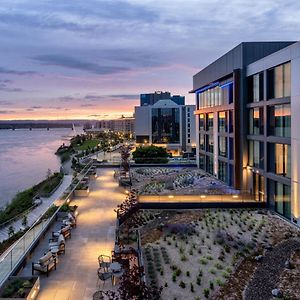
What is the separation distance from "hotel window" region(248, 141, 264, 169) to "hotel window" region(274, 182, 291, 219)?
6.71ft

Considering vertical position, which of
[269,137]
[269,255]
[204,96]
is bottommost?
[269,255]

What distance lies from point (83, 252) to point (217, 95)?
1891cm

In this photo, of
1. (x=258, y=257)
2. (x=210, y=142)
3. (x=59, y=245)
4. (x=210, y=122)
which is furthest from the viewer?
(x=210, y=142)

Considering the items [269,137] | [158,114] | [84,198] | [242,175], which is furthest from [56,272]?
[158,114]

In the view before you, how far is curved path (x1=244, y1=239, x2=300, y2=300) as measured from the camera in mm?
10031

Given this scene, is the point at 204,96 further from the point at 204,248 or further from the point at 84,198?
the point at 204,248

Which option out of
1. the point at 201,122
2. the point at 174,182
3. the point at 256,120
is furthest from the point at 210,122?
the point at 256,120

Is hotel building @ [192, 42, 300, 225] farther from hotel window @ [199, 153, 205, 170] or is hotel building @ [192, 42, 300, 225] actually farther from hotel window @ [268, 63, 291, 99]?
hotel window @ [199, 153, 205, 170]

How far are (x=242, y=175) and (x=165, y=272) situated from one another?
1271cm

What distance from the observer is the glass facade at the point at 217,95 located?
24.8 m

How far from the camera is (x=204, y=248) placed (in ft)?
43.5

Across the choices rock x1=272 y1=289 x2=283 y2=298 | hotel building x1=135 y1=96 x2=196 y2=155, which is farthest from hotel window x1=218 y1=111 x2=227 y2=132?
hotel building x1=135 y1=96 x2=196 y2=155

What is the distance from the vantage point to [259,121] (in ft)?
67.6

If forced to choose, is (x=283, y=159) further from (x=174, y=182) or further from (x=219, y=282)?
(x=174, y=182)
